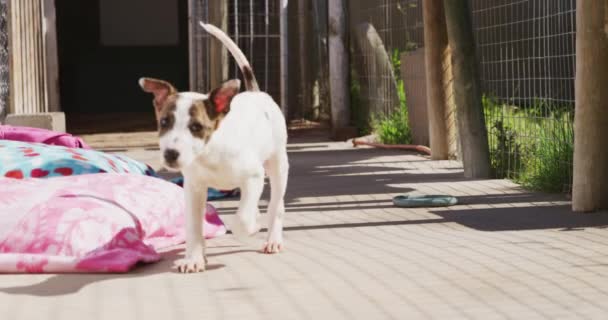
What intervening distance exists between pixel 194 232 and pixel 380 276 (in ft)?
2.54

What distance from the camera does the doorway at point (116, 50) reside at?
19.5 metres

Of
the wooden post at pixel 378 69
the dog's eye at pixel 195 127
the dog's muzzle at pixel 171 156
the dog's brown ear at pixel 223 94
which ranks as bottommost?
the dog's muzzle at pixel 171 156

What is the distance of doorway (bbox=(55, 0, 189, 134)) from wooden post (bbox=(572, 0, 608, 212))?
1350 cm

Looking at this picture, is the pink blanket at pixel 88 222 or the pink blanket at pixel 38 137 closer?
the pink blanket at pixel 88 222

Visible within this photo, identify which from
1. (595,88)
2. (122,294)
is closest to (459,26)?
(595,88)

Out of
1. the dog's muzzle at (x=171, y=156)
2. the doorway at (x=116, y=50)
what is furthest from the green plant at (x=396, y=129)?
the doorway at (x=116, y=50)

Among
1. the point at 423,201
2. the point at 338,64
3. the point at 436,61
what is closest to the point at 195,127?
the point at 423,201

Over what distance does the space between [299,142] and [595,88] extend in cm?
586

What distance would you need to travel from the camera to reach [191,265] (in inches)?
187

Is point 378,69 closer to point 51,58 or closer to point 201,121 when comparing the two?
point 51,58

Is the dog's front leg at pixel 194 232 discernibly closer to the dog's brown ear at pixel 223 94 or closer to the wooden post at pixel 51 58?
the dog's brown ear at pixel 223 94

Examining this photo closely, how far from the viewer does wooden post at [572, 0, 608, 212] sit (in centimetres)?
636

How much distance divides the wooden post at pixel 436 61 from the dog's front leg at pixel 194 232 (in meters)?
4.80

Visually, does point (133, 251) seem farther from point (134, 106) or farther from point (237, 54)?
point (134, 106)
